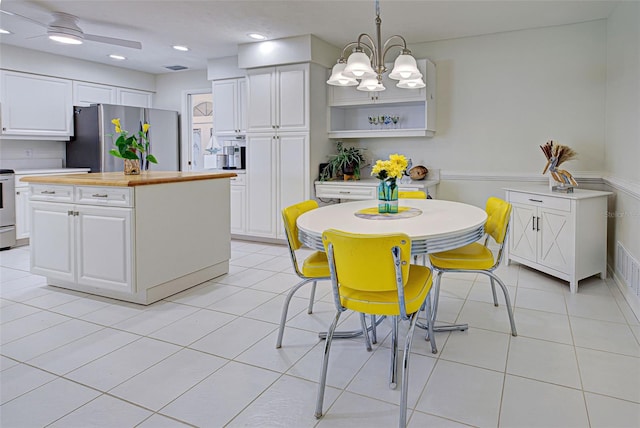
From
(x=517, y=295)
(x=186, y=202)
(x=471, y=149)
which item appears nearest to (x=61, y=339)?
(x=186, y=202)

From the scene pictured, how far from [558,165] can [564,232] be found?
2.49 ft

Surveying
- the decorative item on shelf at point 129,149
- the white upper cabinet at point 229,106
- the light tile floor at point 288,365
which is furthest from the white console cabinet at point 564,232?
the white upper cabinet at point 229,106

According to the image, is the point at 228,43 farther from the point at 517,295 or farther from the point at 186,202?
the point at 517,295

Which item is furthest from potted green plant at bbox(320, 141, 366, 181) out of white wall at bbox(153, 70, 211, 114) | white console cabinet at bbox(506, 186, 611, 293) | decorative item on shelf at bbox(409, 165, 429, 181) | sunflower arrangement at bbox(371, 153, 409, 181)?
white wall at bbox(153, 70, 211, 114)

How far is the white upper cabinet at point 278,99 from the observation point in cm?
489

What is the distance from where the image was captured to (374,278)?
1802 millimetres

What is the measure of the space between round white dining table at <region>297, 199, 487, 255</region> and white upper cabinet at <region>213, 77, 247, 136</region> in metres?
3.29

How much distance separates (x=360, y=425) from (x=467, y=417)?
0.45m

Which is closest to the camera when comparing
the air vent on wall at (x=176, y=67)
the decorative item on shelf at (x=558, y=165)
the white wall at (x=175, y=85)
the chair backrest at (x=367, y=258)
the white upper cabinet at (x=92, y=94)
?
the chair backrest at (x=367, y=258)

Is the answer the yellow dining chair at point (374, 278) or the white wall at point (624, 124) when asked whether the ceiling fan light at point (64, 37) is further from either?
the white wall at point (624, 124)

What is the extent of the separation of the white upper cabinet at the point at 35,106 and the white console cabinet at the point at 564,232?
5699 mm

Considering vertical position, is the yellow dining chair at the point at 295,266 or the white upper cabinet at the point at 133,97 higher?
the white upper cabinet at the point at 133,97

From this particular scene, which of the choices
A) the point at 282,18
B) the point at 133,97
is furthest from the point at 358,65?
the point at 133,97

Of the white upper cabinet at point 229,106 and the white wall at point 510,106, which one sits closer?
the white wall at point 510,106
